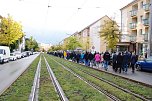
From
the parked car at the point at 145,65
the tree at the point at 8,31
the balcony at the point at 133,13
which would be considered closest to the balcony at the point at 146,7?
the balcony at the point at 133,13

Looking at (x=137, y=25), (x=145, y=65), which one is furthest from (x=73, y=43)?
(x=145, y=65)

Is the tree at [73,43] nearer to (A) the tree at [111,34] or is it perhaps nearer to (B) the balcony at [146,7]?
(A) the tree at [111,34]

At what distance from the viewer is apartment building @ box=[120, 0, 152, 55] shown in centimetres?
4892

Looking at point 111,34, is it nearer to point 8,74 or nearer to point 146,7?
point 146,7

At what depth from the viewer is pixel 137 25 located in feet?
176

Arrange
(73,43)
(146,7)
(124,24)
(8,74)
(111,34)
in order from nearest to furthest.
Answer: (8,74) < (146,7) < (111,34) < (124,24) < (73,43)

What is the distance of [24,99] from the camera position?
1108 centimetres

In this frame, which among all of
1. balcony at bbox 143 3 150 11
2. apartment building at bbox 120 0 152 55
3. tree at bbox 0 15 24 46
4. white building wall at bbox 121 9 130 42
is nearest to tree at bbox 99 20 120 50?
apartment building at bbox 120 0 152 55

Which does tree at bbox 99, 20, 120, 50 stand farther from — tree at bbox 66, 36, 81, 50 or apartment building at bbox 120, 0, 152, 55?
tree at bbox 66, 36, 81, 50

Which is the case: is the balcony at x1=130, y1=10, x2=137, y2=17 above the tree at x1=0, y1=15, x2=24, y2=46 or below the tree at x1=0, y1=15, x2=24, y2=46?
above

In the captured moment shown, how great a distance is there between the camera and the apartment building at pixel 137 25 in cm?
4892

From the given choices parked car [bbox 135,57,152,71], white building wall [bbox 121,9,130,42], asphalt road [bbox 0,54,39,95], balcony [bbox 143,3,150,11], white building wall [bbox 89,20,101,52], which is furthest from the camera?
white building wall [bbox 89,20,101,52]

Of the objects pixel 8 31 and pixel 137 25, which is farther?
pixel 8 31

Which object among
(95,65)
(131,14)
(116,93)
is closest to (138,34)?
(131,14)
